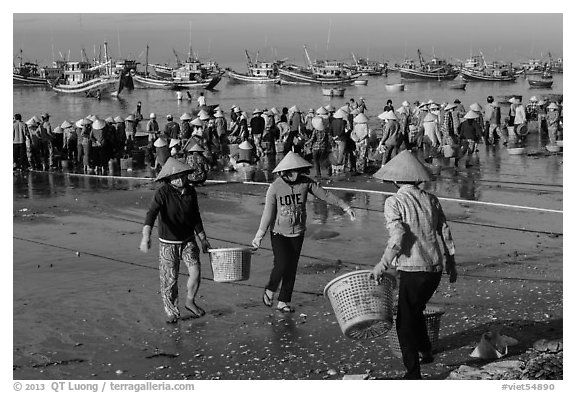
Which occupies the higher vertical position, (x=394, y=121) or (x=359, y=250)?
(x=394, y=121)

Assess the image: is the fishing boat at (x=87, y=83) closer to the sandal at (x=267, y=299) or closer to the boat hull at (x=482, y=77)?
the boat hull at (x=482, y=77)

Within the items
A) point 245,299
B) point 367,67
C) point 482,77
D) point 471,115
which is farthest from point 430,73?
point 245,299

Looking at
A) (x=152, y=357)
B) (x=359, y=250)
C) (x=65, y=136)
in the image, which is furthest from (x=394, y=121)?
(x=152, y=357)

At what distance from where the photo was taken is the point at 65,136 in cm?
2209

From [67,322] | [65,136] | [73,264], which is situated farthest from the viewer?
[65,136]

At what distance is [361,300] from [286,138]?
14554 mm

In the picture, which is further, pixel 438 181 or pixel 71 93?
pixel 71 93

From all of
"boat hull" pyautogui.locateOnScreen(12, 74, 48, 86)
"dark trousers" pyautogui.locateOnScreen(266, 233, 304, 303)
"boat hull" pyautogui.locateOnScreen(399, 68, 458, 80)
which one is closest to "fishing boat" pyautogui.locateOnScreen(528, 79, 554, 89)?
"boat hull" pyautogui.locateOnScreen(399, 68, 458, 80)

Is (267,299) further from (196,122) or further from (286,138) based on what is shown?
(196,122)

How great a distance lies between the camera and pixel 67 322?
8.98 meters

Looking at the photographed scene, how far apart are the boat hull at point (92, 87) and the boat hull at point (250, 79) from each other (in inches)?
1043

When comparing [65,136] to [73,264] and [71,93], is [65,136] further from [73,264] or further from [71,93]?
[71,93]

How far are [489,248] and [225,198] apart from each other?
235 inches
